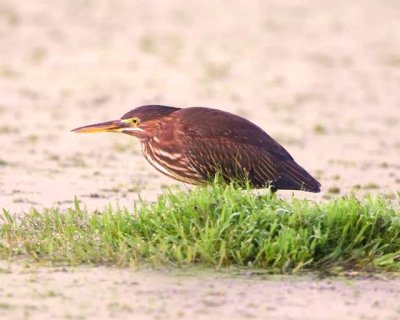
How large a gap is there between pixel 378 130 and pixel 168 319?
882 centimetres

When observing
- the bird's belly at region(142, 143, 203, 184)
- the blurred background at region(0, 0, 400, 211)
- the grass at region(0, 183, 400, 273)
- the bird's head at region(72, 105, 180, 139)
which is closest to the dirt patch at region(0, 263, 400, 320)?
the grass at region(0, 183, 400, 273)

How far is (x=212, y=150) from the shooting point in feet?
28.7

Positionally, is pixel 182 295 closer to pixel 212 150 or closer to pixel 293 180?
pixel 212 150

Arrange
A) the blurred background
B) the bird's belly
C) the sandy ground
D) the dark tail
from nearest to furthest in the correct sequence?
the sandy ground
the bird's belly
the dark tail
the blurred background

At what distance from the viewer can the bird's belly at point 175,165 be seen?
28.6 ft

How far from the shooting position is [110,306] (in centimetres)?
673

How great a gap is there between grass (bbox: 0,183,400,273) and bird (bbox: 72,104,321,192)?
378 millimetres

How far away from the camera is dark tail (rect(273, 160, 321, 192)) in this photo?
891cm

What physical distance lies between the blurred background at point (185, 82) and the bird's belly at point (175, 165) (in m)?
1.36

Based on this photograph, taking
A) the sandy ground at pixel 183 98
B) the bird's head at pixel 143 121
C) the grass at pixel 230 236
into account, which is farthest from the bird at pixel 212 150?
the sandy ground at pixel 183 98

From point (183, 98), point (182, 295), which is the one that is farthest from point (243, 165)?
point (183, 98)

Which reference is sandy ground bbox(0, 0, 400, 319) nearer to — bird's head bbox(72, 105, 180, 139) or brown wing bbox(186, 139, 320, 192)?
bird's head bbox(72, 105, 180, 139)

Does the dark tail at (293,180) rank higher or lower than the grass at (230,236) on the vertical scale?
higher

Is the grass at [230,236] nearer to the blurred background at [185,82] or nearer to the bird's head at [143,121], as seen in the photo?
the bird's head at [143,121]
